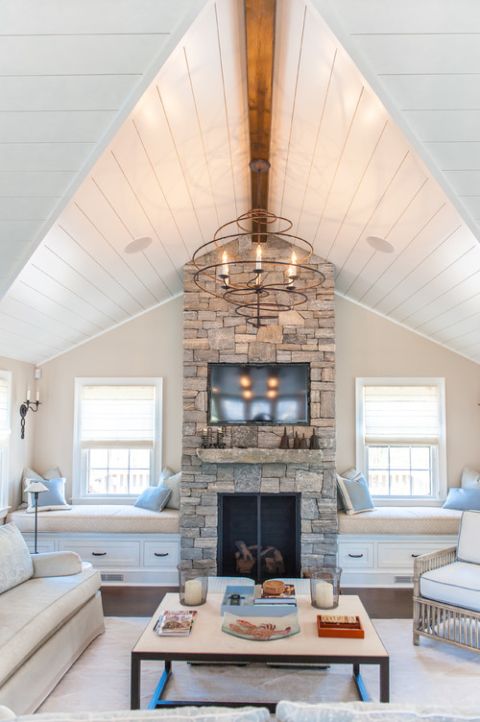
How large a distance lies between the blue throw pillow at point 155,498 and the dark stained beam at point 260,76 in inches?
130

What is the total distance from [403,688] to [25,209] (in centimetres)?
339

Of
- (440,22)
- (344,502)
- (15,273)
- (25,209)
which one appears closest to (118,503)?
(344,502)

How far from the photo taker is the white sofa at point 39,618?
A: 9.99ft

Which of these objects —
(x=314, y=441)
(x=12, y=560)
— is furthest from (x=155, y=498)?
(x=12, y=560)

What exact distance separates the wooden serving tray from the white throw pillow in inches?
129

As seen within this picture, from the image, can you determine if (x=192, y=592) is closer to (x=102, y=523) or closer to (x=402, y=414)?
(x=102, y=523)

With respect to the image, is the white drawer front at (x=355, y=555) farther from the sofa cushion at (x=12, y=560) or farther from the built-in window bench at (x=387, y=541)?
the sofa cushion at (x=12, y=560)

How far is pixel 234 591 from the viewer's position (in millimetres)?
4082

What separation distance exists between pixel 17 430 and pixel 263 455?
103 inches

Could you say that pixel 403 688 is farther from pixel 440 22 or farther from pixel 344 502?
pixel 440 22

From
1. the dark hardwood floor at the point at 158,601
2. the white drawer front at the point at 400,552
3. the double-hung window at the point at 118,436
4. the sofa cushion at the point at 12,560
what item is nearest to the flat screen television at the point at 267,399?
the double-hung window at the point at 118,436

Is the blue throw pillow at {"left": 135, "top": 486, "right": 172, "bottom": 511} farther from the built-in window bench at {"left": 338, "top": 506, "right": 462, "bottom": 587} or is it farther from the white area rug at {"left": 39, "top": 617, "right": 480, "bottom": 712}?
→ the white area rug at {"left": 39, "top": 617, "right": 480, "bottom": 712}

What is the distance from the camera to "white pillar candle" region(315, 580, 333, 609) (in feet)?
12.3

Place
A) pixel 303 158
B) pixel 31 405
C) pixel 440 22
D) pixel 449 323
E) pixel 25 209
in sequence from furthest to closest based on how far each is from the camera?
pixel 31 405 < pixel 449 323 < pixel 303 158 < pixel 25 209 < pixel 440 22
